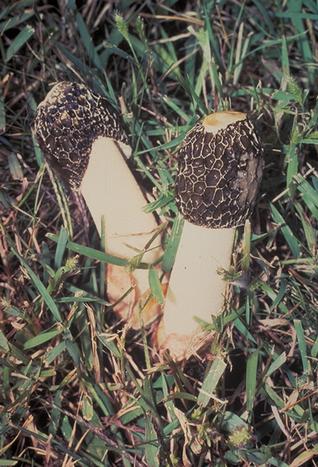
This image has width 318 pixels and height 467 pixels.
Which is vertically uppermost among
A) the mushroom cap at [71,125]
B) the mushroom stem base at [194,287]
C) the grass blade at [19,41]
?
the grass blade at [19,41]

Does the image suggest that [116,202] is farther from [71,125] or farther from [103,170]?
[71,125]

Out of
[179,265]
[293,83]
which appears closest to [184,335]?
[179,265]

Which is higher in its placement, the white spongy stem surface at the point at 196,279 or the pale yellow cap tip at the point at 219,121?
the pale yellow cap tip at the point at 219,121

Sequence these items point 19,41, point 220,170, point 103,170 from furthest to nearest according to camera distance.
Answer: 1. point 19,41
2. point 103,170
3. point 220,170

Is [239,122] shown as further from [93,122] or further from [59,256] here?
[59,256]

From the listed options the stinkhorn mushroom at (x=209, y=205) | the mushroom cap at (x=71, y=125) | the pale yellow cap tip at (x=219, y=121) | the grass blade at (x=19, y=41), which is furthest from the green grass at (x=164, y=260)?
the pale yellow cap tip at (x=219, y=121)

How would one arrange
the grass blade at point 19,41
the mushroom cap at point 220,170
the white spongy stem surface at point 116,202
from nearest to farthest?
1. the mushroom cap at point 220,170
2. the white spongy stem surface at point 116,202
3. the grass blade at point 19,41

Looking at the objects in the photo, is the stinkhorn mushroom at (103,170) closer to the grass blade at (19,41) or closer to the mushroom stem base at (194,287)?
the mushroom stem base at (194,287)

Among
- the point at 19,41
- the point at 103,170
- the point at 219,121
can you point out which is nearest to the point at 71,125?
the point at 103,170
